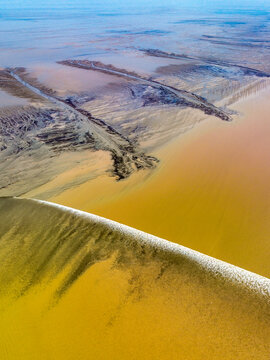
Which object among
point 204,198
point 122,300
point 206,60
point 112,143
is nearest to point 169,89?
point 112,143

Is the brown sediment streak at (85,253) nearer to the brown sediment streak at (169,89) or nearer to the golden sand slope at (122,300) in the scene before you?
the golden sand slope at (122,300)

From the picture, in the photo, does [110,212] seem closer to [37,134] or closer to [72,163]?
[72,163]

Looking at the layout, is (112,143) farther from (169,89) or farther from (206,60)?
(206,60)

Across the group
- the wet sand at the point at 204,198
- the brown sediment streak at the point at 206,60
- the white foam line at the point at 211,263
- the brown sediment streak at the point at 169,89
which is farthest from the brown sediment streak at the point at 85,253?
the brown sediment streak at the point at 206,60

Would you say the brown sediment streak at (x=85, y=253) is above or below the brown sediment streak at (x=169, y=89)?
below

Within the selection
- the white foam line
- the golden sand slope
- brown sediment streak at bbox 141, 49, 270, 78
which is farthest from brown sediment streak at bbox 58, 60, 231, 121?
the golden sand slope

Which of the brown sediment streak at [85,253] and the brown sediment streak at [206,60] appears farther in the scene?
the brown sediment streak at [206,60]
